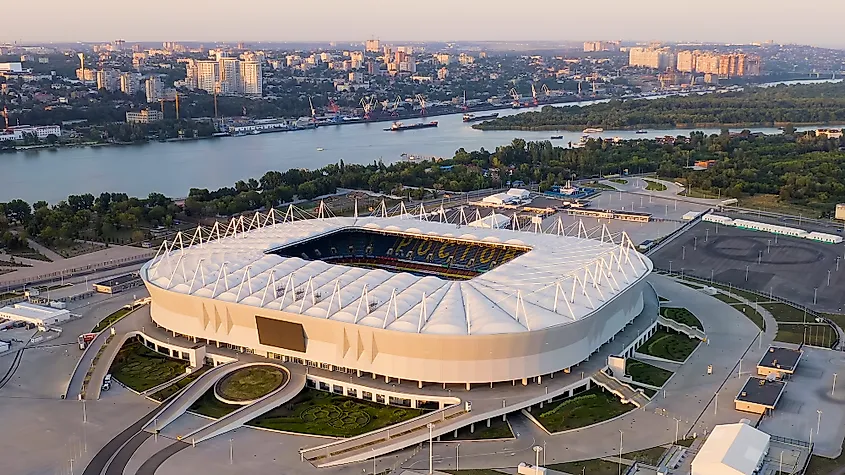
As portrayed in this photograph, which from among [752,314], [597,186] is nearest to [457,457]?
[752,314]

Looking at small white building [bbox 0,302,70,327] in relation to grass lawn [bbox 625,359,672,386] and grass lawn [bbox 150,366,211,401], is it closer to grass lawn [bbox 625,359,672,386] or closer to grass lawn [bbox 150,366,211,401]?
grass lawn [bbox 150,366,211,401]

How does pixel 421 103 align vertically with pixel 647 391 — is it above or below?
above

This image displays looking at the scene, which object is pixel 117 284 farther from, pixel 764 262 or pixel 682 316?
pixel 764 262

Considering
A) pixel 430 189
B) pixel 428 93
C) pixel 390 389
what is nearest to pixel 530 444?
pixel 390 389

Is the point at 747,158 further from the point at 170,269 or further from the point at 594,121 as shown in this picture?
the point at 170,269

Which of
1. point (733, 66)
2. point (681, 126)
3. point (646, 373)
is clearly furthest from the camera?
point (733, 66)

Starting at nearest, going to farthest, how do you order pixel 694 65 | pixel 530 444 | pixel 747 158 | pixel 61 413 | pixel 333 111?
pixel 530 444, pixel 61 413, pixel 747 158, pixel 333 111, pixel 694 65

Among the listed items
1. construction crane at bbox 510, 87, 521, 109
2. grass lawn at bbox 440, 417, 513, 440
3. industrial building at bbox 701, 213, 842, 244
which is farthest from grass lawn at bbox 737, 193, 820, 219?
construction crane at bbox 510, 87, 521, 109

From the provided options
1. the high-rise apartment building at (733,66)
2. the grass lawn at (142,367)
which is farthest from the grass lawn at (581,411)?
the high-rise apartment building at (733,66)
